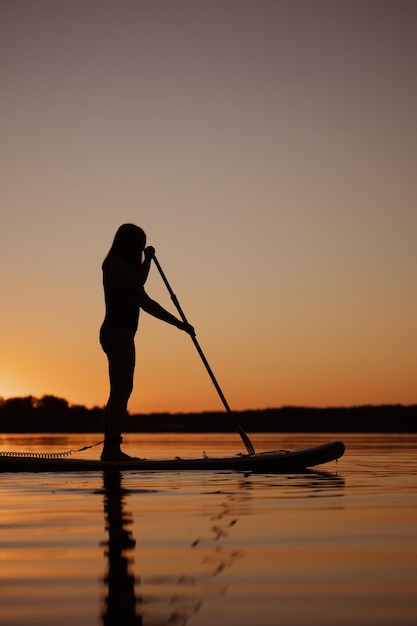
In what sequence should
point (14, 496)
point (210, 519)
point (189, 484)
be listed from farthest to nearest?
point (189, 484), point (14, 496), point (210, 519)

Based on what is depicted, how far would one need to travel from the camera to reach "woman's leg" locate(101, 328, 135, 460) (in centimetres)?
1104

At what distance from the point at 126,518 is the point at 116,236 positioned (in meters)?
5.45

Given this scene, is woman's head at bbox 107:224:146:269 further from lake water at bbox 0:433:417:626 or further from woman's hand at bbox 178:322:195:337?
lake water at bbox 0:433:417:626

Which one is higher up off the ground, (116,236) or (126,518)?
(116,236)

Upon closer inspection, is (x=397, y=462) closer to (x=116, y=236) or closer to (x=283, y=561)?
(x=116, y=236)

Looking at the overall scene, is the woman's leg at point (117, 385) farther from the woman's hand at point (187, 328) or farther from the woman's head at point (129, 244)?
the woman's hand at point (187, 328)

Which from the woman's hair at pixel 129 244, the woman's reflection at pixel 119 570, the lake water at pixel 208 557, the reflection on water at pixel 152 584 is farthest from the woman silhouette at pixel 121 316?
the reflection on water at pixel 152 584

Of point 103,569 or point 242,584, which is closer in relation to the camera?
point 242,584

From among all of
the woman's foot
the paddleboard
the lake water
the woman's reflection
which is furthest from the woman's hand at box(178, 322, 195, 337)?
the woman's reflection

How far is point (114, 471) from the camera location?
36.5ft

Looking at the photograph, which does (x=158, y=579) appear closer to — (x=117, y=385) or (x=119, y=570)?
(x=119, y=570)

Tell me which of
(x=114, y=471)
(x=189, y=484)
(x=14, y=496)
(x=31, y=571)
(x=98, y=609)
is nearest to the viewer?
(x=98, y=609)

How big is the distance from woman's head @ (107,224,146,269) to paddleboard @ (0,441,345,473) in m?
2.23

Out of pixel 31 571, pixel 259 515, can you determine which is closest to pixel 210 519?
pixel 259 515
